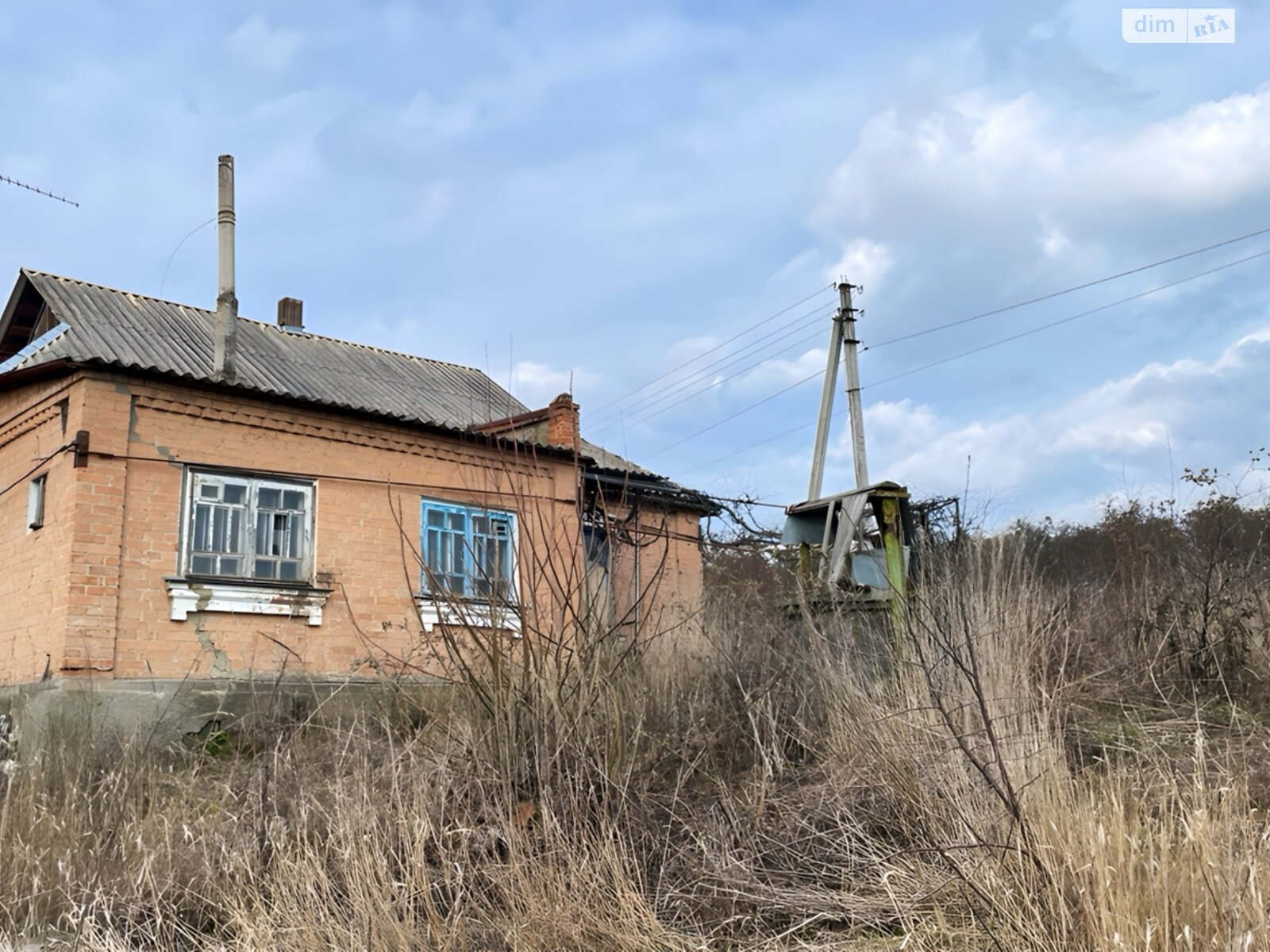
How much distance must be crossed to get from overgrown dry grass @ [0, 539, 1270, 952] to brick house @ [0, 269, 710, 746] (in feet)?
8.60

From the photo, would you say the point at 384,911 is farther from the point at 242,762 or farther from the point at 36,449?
the point at 36,449

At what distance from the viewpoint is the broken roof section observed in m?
10.3

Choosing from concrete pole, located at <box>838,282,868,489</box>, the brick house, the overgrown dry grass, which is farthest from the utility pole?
the overgrown dry grass

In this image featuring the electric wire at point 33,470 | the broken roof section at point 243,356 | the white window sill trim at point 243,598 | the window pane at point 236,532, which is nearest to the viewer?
the electric wire at point 33,470

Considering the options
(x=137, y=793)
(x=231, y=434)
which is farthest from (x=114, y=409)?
(x=137, y=793)

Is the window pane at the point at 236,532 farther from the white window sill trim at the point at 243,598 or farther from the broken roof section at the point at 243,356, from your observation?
the broken roof section at the point at 243,356

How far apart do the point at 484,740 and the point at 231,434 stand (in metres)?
6.37

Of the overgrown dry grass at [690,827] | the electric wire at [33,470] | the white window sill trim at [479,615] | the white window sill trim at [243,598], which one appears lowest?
the overgrown dry grass at [690,827]

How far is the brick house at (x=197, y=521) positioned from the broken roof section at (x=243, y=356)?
0.20ft

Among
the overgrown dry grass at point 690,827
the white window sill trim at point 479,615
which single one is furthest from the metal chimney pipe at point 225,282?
the white window sill trim at point 479,615

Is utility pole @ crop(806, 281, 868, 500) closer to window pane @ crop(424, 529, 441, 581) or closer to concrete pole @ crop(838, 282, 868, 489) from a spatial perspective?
concrete pole @ crop(838, 282, 868, 489)

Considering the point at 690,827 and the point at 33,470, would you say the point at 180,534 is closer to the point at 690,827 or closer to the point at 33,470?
the point at 33,470

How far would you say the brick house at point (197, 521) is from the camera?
28.7 ft

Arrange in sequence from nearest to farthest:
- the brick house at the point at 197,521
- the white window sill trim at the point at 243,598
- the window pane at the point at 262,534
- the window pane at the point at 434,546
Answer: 1. the brick house at the point at 197,521
2. the white window sill trim at the point at 243,598
3. the window pane at the point at 262,534
4. the window pane at the point at 434,546
